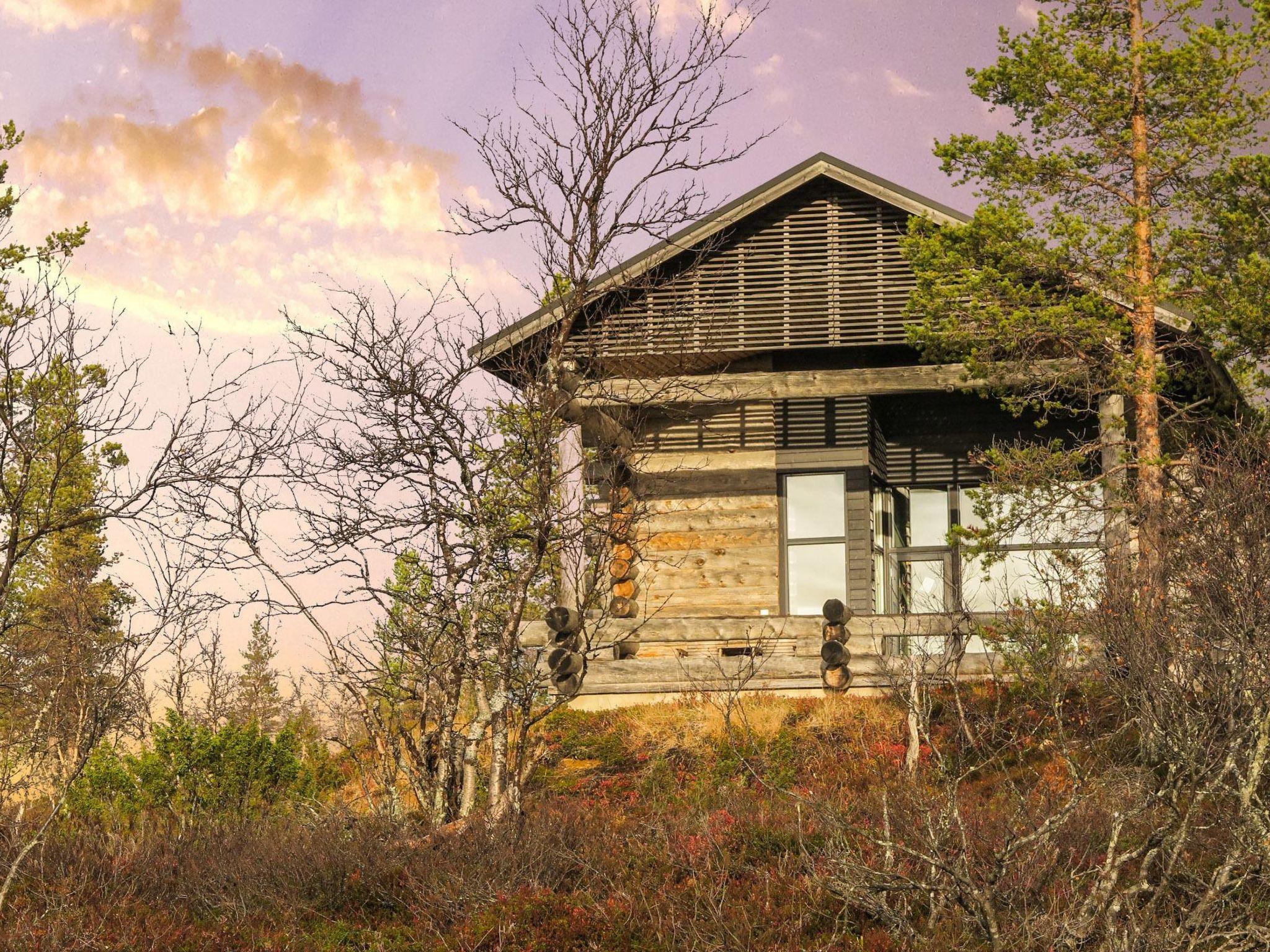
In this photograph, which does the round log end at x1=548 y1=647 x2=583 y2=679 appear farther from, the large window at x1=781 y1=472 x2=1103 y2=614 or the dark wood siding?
the dark wood siding

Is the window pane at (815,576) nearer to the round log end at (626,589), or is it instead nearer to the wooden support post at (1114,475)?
the round log end at (626,589)

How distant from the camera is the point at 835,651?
57.9 feet

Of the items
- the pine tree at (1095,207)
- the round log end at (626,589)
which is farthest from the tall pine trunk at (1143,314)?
the round log end at (626,589)

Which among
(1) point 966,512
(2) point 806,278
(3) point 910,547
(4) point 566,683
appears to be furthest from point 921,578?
(4) point 566,683

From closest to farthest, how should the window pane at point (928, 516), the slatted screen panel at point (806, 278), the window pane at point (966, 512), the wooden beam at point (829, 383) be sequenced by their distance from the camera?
the wooden beam at point (829, 383) → the slatted screen panel at point (806, 278) → the window pane at point (966, 512) → the window pane at point (928, 516)

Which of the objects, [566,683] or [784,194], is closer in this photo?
[566,683]

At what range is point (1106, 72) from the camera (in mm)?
17828

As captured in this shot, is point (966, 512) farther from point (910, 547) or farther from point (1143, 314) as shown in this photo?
point (1143, 314)

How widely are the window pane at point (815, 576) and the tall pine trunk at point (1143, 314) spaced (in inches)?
217

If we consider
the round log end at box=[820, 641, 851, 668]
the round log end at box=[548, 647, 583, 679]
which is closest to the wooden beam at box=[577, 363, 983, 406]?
the round log end at box=[820, 641, 851, 668]

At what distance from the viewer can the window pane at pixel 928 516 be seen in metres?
23.1

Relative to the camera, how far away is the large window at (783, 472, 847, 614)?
21.5 meters

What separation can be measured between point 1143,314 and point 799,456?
621cm

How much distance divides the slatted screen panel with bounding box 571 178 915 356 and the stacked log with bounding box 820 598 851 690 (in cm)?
455
